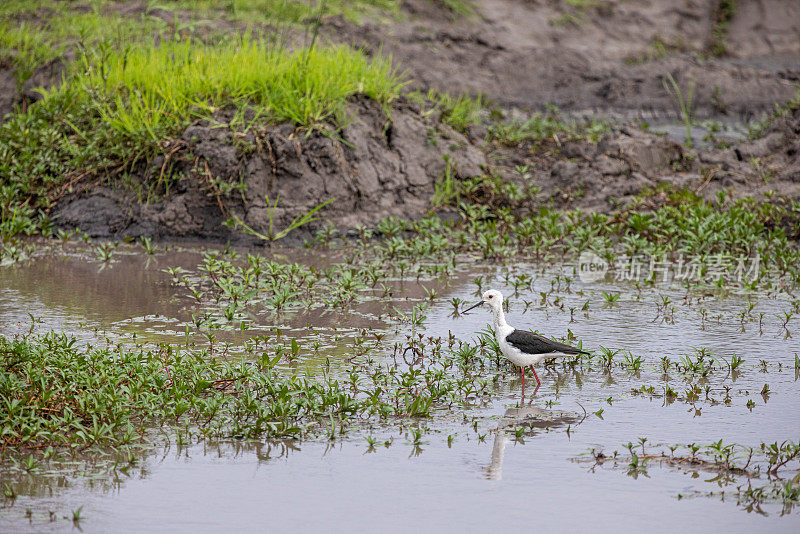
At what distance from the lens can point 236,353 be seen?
6.31m

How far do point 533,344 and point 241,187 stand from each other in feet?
17.7

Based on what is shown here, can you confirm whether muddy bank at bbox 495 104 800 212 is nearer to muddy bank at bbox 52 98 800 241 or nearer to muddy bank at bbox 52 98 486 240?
muddy bank at bbox 52 98 800 241

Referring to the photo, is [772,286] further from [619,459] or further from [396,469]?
[396,469]

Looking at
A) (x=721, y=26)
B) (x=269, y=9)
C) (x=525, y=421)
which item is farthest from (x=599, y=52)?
(x=525, y=421)

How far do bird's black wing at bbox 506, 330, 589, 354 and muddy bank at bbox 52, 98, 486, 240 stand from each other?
16.5ft

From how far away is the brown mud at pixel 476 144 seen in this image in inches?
409

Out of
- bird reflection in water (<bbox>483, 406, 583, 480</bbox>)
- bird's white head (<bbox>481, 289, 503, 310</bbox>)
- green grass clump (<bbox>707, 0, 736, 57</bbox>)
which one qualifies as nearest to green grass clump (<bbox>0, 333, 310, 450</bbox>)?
bird reflection in water (<bbox>483, 406, 583, 480</bbox>)

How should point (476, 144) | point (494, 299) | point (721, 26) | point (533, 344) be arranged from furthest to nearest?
point (721, 26)
point (476, 144)
point (494, 299)
point (533, 344)

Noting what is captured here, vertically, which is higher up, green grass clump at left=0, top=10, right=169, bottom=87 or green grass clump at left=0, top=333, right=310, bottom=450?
green grass clump at left=0, top=10, right=169, bottom=87

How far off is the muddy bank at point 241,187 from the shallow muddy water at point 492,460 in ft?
10.2

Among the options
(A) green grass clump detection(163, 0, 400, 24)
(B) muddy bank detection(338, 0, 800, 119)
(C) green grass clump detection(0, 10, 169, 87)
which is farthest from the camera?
(B) muddy bank detection(338, 0, 800, 119)

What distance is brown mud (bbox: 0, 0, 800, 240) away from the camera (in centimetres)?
1040

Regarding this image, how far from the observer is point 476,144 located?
12.4 metres

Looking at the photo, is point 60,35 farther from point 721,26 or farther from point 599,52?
point 721,26
